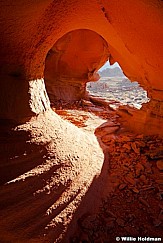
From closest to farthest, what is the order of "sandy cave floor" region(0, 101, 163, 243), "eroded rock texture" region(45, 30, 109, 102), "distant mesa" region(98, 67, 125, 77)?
"sandy cave floor" region(0, 101, 163, 243) → "eroded rock texture" region(45, 30, 109, 102) → "distant mesa" region(98, 67, 125, 77)

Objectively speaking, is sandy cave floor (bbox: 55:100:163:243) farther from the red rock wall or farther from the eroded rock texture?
the eroded rock texture

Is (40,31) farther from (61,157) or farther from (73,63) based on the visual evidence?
(73,63)

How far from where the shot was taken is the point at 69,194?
1.45 m

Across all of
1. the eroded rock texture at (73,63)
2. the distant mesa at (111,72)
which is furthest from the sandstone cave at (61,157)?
the distant mesa at (111,72)

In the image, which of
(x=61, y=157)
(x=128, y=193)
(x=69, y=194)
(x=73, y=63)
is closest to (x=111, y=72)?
(x=73, y=63)

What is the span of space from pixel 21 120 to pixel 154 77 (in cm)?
171

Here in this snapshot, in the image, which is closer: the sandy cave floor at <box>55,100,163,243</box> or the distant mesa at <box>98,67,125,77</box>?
the sandy cave floor at <box>55,100,163,243</box>

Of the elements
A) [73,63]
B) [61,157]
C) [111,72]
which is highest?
[111,72]

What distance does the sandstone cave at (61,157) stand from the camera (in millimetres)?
1234

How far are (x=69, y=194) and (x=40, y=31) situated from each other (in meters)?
1.26

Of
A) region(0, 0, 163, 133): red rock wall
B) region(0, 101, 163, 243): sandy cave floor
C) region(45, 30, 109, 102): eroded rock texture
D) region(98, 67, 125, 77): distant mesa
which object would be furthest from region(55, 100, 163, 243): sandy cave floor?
region(98, 67, 125, 77): distant mesa

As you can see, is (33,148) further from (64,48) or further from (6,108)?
(64,48)

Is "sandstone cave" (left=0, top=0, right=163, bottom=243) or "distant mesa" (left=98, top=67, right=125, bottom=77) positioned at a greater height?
"distant mesa" (left=98, top=67, right=125, bottom=77)

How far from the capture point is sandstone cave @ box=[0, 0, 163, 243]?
123cm
